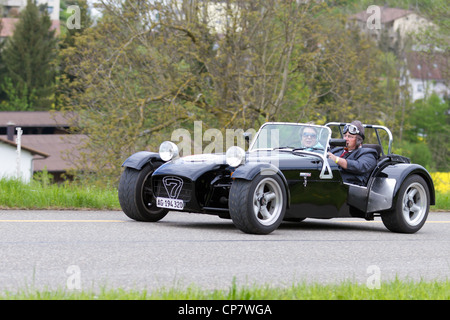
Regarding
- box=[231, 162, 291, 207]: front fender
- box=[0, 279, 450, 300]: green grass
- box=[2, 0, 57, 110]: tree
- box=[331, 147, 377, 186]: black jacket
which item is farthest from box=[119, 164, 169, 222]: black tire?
box=[2, 0, 57, 110]: tree

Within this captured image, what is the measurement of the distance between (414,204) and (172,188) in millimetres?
3425

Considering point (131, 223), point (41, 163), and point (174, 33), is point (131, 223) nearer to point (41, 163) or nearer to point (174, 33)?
point (174, 33)

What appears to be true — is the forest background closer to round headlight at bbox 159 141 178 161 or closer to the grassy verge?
the grassy verge

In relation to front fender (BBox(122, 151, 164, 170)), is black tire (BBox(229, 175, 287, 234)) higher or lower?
lower

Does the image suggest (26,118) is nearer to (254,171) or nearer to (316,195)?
(316,195)

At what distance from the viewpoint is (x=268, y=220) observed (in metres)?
9.90

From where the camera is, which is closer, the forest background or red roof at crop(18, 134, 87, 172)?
the forest background

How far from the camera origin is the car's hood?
10.2 m

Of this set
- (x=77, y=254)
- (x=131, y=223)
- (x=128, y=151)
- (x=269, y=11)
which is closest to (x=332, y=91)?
(x=269, y=11)

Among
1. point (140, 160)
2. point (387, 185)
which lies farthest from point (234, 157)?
point (387, 185)

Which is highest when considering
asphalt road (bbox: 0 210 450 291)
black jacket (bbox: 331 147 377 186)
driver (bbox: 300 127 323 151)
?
driver (bbox: 300 127 323 151)

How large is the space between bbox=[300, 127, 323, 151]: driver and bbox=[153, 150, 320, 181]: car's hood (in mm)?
295

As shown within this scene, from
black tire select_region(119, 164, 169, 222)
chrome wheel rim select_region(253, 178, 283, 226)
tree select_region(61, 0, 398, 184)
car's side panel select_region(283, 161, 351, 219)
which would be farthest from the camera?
tree select_region(61, 0, 398, 184)

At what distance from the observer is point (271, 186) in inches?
390
